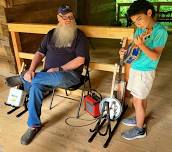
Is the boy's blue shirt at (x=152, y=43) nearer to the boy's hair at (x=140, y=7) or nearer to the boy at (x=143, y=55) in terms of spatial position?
the boy at (x=143, y=55)

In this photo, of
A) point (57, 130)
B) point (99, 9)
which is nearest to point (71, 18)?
point (57, 130)

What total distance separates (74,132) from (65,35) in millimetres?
1046

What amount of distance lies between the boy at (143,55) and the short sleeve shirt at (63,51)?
Result: 0.47 m

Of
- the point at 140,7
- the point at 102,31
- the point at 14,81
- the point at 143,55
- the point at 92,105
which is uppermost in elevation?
the point at 140,7

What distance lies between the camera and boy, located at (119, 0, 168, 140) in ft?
5.27

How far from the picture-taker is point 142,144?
1.95 m

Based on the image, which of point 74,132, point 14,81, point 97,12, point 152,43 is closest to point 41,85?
point 14,81

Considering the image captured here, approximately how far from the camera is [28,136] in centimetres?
205

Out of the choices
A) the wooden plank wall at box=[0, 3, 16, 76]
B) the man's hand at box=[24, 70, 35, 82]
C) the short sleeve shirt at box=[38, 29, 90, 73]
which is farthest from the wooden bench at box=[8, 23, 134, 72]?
the man's hand at box=[24, 70, 35, 82]

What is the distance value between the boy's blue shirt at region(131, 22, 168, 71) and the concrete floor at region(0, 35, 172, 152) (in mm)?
717

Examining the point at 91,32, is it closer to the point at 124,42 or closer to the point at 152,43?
the point at 124,42

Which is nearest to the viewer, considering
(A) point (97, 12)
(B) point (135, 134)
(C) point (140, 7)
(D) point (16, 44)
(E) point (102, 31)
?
(C) point (140, 7)

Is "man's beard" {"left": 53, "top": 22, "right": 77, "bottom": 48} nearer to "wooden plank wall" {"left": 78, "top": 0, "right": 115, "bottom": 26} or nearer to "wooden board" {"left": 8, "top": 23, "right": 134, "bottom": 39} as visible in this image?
"wooden board" {"left": 8, "top": 23, "right": 134, "bottom": 39}

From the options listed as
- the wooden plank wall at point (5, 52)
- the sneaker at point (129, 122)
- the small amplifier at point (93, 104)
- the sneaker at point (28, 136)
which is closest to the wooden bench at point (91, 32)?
the wooden plank wall at point (5, 52)
